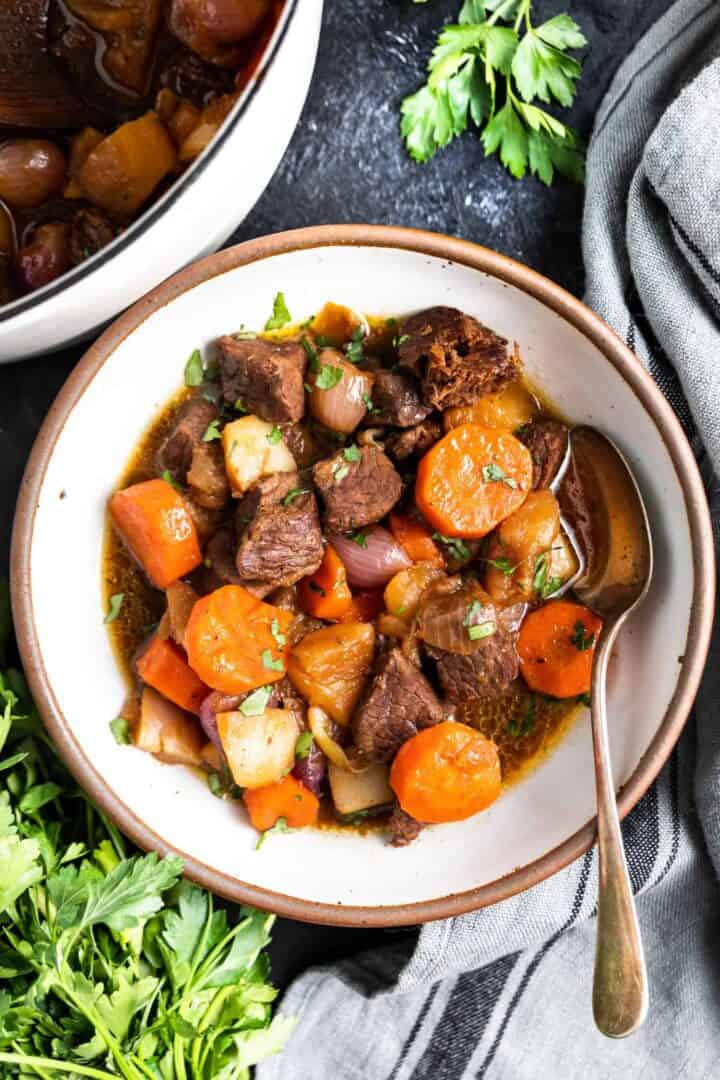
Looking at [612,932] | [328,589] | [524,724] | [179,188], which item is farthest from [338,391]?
[612,932]

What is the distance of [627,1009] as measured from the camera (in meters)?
2.28

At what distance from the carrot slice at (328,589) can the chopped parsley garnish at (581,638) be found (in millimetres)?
559

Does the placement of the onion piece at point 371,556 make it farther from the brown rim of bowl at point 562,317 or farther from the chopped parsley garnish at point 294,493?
the brown rim of bowl at point 562,317

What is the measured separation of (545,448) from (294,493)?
0.62 metres

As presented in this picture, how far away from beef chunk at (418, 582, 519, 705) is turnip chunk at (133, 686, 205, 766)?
0.61 meters

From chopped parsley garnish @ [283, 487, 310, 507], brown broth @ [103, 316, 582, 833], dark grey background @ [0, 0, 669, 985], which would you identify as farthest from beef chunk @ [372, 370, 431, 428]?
dark grey background @ [0, 0, 669, 985]

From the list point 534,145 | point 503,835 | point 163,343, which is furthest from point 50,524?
point 534,145

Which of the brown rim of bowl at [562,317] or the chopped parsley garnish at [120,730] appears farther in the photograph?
the chopped parsley garnish at [120,730]

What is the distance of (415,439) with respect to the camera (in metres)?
2.61

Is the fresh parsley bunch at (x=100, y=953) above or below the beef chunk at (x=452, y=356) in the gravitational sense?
below

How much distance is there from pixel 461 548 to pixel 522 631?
0.26 m

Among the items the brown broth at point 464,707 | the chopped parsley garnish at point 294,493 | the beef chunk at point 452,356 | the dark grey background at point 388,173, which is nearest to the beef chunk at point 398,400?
the beef chunk at point 452,356

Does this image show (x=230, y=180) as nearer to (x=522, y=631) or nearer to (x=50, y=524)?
(x=50, y=524)

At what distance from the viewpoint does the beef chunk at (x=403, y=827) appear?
258cm
